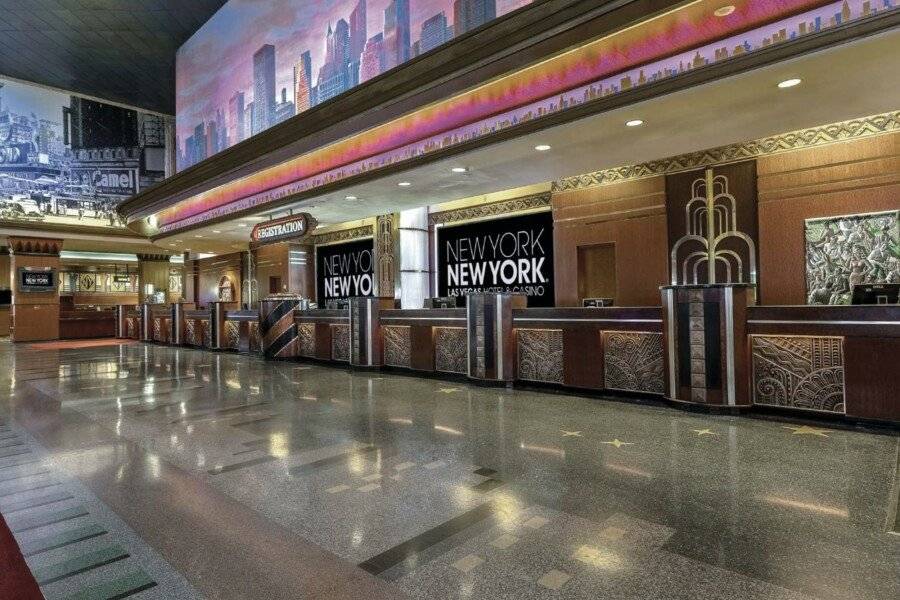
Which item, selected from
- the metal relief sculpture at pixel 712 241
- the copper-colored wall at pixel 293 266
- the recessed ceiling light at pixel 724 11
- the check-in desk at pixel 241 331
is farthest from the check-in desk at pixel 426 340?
the copper-colored wall at pixel 293 266

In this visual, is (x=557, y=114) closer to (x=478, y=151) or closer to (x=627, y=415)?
(x=478, y=151)

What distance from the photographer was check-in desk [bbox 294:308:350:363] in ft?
26.8

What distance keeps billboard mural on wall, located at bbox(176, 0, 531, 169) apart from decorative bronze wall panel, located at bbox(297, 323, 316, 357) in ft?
12.3

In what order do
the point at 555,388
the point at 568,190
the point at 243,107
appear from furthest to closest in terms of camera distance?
the point at 243,107
the point at 568,190
the point at 555,388

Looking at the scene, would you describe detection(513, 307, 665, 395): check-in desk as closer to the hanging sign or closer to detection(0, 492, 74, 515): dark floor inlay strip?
the hanging sign

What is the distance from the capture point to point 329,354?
8.42m

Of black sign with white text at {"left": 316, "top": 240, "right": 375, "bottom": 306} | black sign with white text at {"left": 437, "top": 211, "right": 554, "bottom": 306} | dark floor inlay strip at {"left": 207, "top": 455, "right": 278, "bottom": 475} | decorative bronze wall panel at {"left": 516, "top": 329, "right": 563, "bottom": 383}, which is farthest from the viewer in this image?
black sign with white text at {"left": 316, "top": 240, "right": 375, "bottom": 306}

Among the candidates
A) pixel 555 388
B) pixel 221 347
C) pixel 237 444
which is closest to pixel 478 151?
pixel 555 388

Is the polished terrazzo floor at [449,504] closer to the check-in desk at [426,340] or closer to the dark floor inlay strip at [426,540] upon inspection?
the dark floor inlay strip at [426,540]

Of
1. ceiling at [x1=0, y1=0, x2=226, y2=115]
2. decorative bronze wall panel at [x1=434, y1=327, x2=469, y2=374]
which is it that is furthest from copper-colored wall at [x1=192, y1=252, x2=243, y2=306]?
decorative bronze wall panel at [x1=434, y1=327, x2=469, y2=374]

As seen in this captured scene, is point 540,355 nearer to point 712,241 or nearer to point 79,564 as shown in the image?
point 712,241

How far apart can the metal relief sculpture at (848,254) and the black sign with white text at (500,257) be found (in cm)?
371

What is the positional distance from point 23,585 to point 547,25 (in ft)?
13.6

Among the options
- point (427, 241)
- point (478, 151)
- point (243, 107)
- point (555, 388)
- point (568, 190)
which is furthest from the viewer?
point (427, 241)
